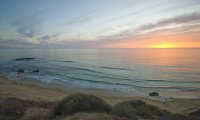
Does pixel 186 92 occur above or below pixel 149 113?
below

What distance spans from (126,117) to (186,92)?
731 inches

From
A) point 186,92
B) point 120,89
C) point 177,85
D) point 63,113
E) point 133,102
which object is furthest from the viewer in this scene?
point 177,85

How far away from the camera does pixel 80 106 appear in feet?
30.1

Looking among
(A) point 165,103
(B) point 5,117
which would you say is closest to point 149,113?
(B) point 5,117

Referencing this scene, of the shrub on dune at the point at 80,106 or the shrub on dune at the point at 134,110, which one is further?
the shrub on dune at the point at 80,106

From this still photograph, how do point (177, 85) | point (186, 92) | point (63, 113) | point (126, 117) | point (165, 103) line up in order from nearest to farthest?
point (126, 117) < point (63, 113) < point (165, 103) < point (186, 92) < point (177, 85)

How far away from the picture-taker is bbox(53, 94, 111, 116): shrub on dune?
912 cm

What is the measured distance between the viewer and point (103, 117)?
26.2 ft

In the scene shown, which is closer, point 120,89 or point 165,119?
point 165,119

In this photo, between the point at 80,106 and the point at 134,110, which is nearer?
the point at 80,106

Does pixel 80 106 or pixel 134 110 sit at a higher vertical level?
pixel 80 106

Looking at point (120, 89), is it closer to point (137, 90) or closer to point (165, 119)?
point (137, 90)

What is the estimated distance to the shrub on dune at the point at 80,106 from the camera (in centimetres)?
912

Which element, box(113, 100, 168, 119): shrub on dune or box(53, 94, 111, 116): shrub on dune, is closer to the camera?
box(113, 100, 168, 119): shrub on dune
